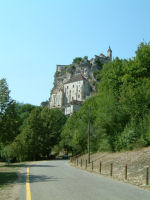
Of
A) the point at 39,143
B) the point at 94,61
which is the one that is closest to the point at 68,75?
the point at 94,61

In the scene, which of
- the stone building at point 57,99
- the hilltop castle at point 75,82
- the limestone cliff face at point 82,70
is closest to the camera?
the hilltop castle at point 75,82

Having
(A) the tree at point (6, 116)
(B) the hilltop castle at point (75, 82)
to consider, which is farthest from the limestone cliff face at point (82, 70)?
(A) the tree at point (6, 116)

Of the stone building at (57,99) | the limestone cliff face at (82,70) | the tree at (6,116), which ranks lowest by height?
the tree at (6,116)

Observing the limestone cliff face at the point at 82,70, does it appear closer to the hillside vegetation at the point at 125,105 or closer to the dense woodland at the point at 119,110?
the dense woodland at the point at 119,110

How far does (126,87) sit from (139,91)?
2078 mm

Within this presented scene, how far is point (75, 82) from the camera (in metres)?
154

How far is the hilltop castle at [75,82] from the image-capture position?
150 m

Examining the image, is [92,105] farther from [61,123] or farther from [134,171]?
[61,123]

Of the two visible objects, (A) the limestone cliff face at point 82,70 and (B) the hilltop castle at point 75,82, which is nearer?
(B) the hilltop castle at point 75,82

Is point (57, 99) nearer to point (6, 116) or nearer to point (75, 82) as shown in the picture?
point (75, 82)

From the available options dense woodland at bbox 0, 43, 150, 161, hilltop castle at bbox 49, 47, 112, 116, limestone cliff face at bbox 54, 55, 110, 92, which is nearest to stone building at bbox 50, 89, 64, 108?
hilltop castle at bbox 49, 47, 112, 116

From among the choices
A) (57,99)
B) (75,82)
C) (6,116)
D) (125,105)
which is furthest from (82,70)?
(125,105)

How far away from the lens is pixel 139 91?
31.9 meters

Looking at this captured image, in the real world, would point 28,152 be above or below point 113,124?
below
